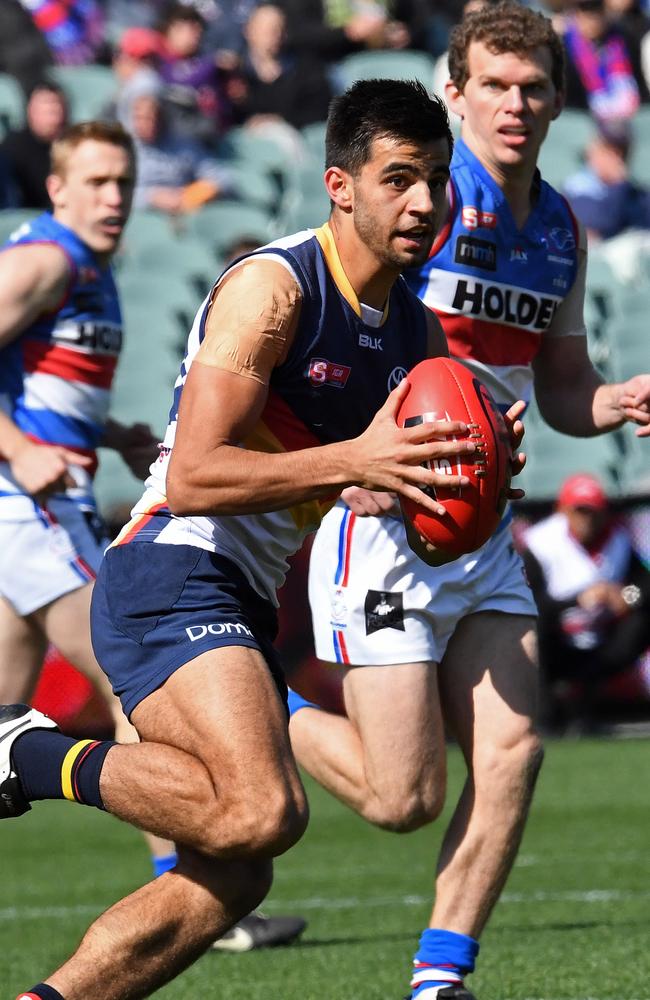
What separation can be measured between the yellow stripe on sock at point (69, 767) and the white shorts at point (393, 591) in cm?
131

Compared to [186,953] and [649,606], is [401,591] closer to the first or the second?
[186,953]

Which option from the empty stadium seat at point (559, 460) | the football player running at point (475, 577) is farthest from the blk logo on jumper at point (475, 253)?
the empty stadium seat at point (559, 460)

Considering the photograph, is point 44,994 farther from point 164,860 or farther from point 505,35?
point 505,35

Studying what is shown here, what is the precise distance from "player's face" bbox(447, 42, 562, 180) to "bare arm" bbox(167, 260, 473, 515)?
1.78 metres

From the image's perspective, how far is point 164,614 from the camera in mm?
Answer: 4090

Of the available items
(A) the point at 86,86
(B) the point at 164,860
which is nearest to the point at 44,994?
(B) the point at 164,860

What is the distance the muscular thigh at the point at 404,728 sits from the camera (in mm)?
5188

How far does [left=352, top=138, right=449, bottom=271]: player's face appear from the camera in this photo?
4168 mm

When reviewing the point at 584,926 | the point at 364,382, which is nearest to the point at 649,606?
the point at 584,926

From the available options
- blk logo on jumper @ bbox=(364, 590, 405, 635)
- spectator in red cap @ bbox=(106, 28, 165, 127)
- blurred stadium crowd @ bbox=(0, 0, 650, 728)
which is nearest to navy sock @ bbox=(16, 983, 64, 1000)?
blk logo on jumper @ bbox=(364, 590, 405, 635)

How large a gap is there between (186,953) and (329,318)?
1544mm

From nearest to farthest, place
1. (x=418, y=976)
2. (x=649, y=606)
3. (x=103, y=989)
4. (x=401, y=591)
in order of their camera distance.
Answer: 1. (x=103, y=989)
2. (x=418, y=976)
3. (x=401, y=591)
4. (x=649, y=606)

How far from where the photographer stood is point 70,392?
21.3ft

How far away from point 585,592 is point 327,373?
8621 millimetres
